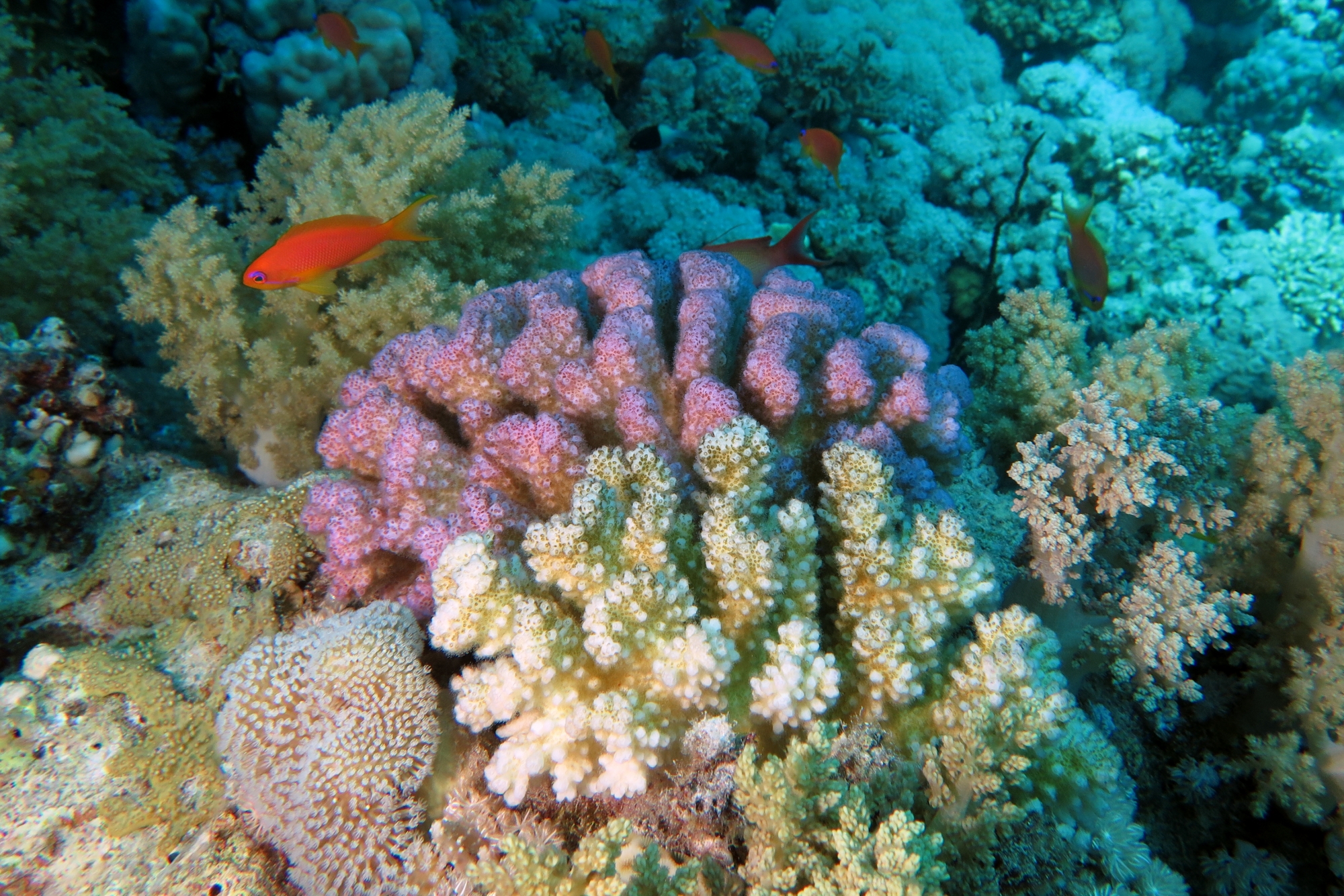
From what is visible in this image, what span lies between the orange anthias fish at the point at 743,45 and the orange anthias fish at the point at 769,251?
90.7 inches

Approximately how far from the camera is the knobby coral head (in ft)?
6.45

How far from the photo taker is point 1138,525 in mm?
2543

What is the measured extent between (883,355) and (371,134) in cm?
290

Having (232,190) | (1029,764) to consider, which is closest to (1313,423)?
(1029,764)

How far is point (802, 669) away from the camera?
1.60m

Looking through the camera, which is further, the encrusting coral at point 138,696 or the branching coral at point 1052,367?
the branching coral at point 1052,367

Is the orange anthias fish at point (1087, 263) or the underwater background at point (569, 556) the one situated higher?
the orange anthias fish at point (1087, 263)

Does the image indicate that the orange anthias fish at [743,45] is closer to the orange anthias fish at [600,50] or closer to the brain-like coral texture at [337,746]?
the orange anthias fish at [600,50]

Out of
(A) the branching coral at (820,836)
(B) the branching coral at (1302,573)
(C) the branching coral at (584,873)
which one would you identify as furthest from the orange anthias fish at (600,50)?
(C) the branching coral at (584,873)

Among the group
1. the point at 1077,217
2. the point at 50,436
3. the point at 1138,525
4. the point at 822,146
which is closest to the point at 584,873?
the point at 1138,525

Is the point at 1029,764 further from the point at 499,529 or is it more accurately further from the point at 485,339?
the point at 485,339

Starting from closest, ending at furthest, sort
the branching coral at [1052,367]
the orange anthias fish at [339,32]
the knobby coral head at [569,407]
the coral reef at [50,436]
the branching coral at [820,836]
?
1. the branching coral at [820,836]
2. the knobby coral head at [569,407]
3. the coral reef at [50,436]
4. the branching coral at [1052,367]
5. the orange anthias fish at [339,32]

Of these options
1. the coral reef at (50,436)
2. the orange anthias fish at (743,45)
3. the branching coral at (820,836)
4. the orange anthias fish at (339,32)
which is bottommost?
the coral reef at (50,436)

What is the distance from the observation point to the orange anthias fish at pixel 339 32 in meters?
4.30
